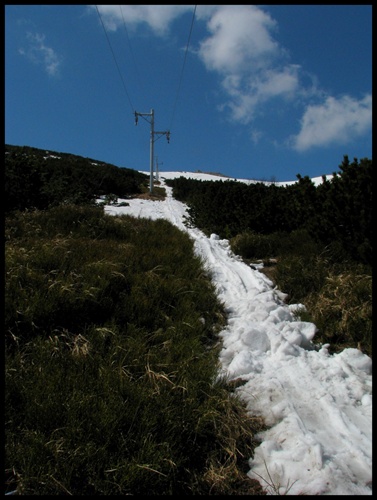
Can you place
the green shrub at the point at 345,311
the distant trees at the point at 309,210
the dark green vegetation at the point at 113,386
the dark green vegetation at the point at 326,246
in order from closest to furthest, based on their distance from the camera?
the dark green vegetation at the point at 113,386
the green shrub at the point at 345,311
the dark green vegetation at the point at 326,246
the distant trees at the point at 309,210

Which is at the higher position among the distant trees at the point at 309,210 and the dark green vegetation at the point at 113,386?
the distant trees at the point at 309,210

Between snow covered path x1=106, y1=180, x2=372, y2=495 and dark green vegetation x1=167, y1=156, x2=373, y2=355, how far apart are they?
1.38 feet

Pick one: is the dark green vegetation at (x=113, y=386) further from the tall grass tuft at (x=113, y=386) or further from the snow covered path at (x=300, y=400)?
the snow covered path at (x=300, y=400)

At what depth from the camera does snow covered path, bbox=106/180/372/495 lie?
1.88 m

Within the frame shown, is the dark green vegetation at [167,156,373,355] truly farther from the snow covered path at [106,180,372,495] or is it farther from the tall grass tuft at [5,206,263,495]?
the tall grass tuft at [5,206,263,495]

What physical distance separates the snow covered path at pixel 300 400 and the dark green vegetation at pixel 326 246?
420 millimetres

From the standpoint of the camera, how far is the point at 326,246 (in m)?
6.04

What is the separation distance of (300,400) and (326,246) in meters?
4.13

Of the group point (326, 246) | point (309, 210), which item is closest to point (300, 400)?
point (326, 246)

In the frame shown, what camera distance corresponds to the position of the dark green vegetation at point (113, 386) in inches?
70.5

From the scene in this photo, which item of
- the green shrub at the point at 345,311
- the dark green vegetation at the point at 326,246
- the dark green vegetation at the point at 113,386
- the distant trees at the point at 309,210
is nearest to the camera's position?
the dark green vegetation at the point at 113,386

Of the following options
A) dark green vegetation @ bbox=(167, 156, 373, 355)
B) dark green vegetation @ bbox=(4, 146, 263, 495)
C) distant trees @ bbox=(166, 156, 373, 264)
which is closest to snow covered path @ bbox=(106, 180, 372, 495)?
dark green vegetation @ bbox=(4, 146, 263, 495)

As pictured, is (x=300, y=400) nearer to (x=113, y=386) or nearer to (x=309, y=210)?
(x=113, y=386)

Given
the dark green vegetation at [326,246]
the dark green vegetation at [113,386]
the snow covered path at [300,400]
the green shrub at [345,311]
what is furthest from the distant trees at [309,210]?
the dark green vegetation at [113,386]
